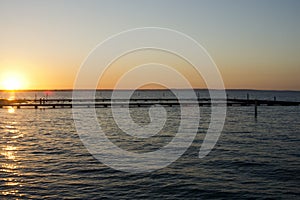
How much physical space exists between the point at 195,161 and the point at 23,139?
20.5m

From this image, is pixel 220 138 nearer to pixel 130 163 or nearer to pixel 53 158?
pixel 130 163

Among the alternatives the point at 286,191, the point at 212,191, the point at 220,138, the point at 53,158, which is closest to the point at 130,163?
the point at 53,158

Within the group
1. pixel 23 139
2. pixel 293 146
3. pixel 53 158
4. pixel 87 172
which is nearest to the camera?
pixel 87 172

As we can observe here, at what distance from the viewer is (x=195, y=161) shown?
82.7 ft

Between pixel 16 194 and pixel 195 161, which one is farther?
pixel 195 161

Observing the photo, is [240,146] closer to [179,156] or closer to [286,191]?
[179,156]

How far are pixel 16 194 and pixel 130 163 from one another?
29.0ft

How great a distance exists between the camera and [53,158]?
26281mm

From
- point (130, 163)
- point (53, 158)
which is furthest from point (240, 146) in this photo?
point (53, 158)

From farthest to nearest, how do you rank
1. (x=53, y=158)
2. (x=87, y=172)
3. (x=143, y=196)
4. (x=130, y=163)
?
(x=53, y=158) < (x=130, y=163) < (x=87, y=172) < (x=143, y=196)

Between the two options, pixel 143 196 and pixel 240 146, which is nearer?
pixel 143 196

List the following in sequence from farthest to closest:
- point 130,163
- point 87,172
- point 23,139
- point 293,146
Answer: point 23,139
point 293,146
point 130,163
point 87,172

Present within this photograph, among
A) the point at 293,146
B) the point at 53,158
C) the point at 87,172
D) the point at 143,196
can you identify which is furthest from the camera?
the point at 293,146

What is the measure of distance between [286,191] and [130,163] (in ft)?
35.0
